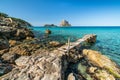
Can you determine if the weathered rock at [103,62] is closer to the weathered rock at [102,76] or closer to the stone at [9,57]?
the weathered rock at [102,76]

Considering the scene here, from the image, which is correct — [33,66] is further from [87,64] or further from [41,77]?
[87,64]

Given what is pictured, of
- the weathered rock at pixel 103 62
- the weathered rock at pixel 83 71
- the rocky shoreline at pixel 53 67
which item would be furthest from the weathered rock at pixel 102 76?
the weathered rock at pixel 103 62

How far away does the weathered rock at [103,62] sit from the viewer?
21.1 meters

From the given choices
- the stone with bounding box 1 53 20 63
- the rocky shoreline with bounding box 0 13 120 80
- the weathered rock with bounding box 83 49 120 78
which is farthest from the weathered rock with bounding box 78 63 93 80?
the stone with bounding box 1 53 20 63

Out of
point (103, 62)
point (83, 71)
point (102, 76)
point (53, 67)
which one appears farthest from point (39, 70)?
point (103, 62)

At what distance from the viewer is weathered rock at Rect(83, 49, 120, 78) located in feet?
69.3

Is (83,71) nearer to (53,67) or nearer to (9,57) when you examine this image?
(53,67)

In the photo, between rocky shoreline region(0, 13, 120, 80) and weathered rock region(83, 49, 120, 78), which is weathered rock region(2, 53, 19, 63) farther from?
weathered rock region(83, 49, 120, 78)

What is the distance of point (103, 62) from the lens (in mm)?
23844

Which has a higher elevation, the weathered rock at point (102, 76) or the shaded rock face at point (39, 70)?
the shaded rock face at point (39, 70)

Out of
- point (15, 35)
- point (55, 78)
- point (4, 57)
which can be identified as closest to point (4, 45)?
point (4, 57)

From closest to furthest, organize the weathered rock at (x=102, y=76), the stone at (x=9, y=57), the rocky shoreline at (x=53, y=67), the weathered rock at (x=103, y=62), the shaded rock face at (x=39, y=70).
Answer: the shaded rock face at (x=39, y=70) < the rocky shoreline at (x=53, y=67) < the weathered rock at (x=102, y=76) < the weathered rock at (x=103, y=62) < the stone at (x=9, y=57)

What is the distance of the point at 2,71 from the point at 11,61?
410cm

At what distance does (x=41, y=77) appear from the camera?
15.8 metres
